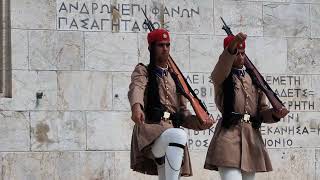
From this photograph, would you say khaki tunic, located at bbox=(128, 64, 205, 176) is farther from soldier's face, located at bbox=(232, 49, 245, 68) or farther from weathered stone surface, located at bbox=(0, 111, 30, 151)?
weathered stone surface, located at bbox=(0, 111, 30, 151)

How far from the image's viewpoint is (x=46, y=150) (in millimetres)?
12070

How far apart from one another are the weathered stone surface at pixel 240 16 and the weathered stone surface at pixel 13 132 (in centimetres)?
304

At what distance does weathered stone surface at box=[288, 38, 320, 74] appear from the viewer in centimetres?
1341

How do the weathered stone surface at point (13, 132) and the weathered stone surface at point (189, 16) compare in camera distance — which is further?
the weathered stone surface at point (189, 16)

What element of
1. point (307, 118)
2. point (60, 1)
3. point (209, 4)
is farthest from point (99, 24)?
point (307, 118)

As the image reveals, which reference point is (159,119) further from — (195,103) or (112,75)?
(112,75)

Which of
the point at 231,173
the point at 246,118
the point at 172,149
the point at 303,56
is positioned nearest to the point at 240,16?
the point at 303,56

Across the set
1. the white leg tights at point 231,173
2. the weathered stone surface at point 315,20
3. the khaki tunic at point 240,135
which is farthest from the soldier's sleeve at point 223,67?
the weathered stone surface at point 315,20

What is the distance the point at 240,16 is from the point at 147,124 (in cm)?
446

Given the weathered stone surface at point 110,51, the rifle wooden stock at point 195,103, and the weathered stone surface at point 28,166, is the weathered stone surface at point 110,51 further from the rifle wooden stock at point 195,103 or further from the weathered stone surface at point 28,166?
the rifle wooden stock at point 195,103

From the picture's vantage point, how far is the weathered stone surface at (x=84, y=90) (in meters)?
12.3

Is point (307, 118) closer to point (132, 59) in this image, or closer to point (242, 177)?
point (132, 59)

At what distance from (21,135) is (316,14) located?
470 cm

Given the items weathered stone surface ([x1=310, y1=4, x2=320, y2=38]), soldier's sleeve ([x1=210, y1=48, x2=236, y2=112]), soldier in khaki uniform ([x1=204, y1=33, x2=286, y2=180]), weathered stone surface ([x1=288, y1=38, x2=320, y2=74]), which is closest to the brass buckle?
soldier in khaki uniform ([x1=204, y1=33, x2=286, y2=180])
